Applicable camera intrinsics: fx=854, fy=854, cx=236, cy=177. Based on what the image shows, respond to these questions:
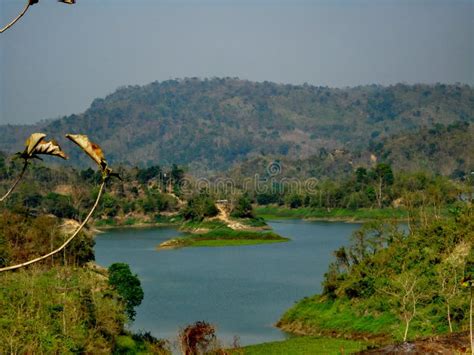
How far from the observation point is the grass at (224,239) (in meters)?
77.0

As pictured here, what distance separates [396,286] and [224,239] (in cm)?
5033

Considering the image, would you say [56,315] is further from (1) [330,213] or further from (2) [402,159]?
(2) [402,159]

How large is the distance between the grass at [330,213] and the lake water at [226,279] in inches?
532

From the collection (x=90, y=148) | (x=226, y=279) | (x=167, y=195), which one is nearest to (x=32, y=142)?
(x=90, y=148)

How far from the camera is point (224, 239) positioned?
8119 centimetres

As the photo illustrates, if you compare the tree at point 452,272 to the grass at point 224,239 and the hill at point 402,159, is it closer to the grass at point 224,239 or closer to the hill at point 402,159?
the grass at point 224,239

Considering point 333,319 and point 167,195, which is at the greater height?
point 167,195

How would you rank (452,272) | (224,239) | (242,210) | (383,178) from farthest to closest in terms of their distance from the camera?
(383,178) < (242,210) < (224,239) < (452,272)

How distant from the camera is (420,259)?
1411 inches

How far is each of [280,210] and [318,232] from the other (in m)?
32.3

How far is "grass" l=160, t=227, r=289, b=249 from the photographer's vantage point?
3031 inches

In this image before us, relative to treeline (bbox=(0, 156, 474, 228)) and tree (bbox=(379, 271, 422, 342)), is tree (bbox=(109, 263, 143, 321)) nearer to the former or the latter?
tree (bbox=(379, 271, 422, 342))

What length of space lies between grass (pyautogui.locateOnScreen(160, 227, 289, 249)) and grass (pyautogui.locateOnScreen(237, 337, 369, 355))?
4234cm

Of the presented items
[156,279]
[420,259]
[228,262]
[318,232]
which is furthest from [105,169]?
[318,232]
